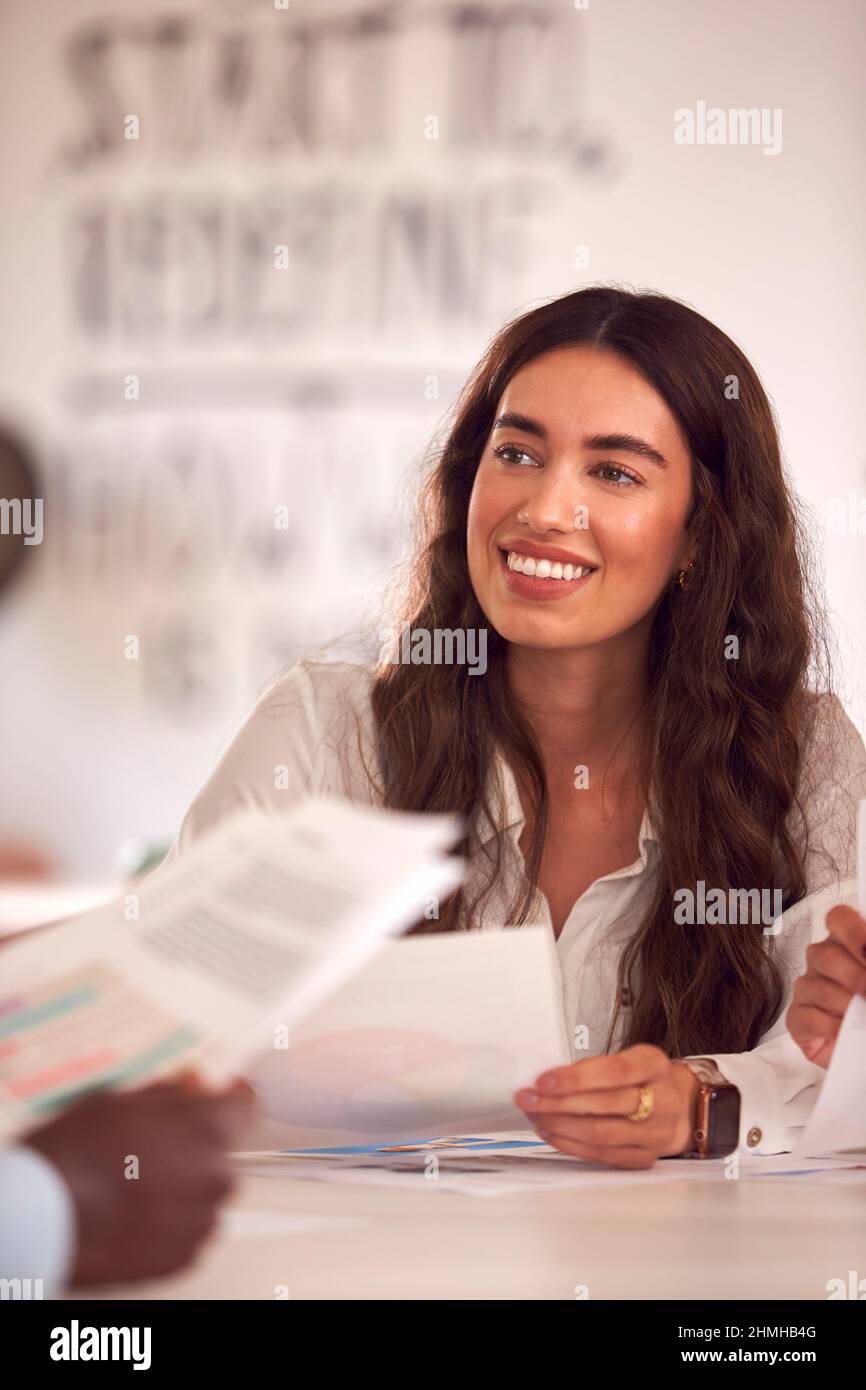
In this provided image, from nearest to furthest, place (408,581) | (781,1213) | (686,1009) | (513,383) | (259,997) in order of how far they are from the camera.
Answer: (259,997), (781,1213), (686,1009), (513,383), (408,581)

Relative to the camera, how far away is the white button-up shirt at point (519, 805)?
116 centimetres

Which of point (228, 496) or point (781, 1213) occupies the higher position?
point (228, 496)

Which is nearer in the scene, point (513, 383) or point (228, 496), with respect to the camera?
point (513, 383)

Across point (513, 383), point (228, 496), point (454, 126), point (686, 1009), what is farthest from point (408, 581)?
point (454, 126)

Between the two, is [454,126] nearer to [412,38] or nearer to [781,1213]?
[412,38]

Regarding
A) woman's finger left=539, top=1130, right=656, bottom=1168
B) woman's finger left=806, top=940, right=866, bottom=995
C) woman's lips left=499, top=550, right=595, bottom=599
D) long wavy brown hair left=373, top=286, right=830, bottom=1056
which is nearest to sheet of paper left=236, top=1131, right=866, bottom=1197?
woman's finger left=539, top=1130, right=656, bottom=1168

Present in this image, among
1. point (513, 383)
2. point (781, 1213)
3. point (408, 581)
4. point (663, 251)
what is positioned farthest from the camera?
point (663, 251)

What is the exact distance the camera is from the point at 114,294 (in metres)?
2.12

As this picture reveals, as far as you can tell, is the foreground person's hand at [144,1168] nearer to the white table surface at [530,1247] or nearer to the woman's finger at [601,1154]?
the white table surface at [530,1247]

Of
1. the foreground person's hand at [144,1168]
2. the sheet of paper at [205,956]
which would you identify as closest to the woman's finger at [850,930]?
the sheet of paper at [205,956]

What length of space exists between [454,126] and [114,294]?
1.90 feet

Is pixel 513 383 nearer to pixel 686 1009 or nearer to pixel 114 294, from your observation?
pixel 686 1009

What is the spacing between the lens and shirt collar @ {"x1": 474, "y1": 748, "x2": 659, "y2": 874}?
123 centimetres
